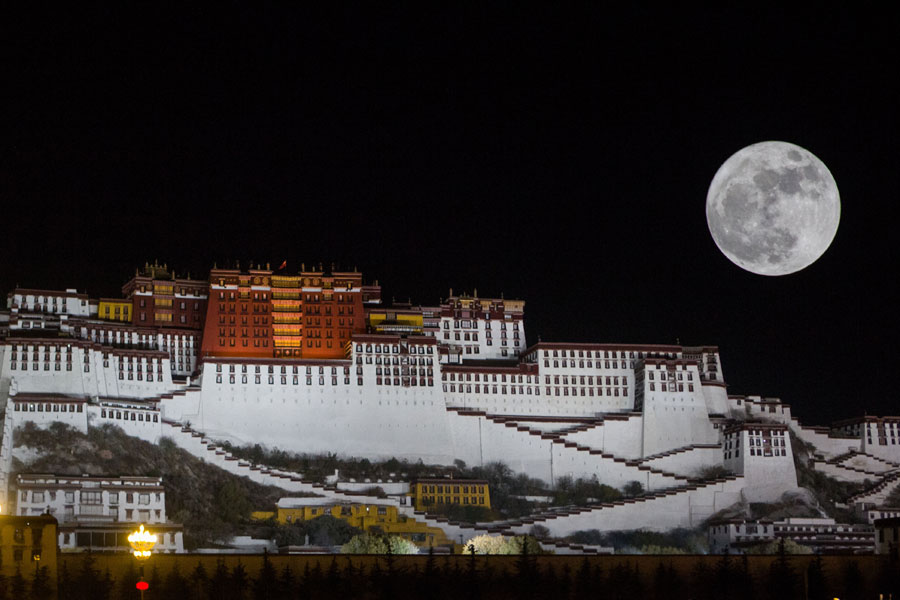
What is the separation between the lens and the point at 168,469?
79125 mm

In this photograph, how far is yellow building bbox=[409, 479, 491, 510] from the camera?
81.5m

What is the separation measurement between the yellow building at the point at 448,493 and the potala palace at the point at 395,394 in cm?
159

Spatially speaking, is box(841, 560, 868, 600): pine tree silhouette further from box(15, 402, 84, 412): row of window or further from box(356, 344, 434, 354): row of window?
box(15, 402, 84, 412): row of window

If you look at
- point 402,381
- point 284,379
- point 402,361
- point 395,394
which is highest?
point 402,361

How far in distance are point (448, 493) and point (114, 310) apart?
78.6ft

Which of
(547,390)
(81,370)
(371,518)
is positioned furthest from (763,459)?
(81,370)

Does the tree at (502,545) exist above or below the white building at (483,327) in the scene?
below

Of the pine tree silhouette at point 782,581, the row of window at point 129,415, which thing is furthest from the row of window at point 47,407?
the pine tree silhouette at point 782,581

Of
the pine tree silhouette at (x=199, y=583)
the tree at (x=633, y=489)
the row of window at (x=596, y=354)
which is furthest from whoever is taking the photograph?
the row of window at (x=596, y=354)

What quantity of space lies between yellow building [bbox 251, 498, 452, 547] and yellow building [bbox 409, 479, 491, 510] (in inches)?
93.9

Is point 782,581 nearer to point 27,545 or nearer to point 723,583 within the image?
point 723,583

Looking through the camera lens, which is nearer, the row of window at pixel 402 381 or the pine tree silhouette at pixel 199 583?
the pine tree silhouette at pixel 199 583

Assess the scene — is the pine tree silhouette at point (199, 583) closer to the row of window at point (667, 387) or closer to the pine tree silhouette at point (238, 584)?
the pine tree silhouette at point (238, 584)

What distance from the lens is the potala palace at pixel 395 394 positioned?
82250 millimetres
